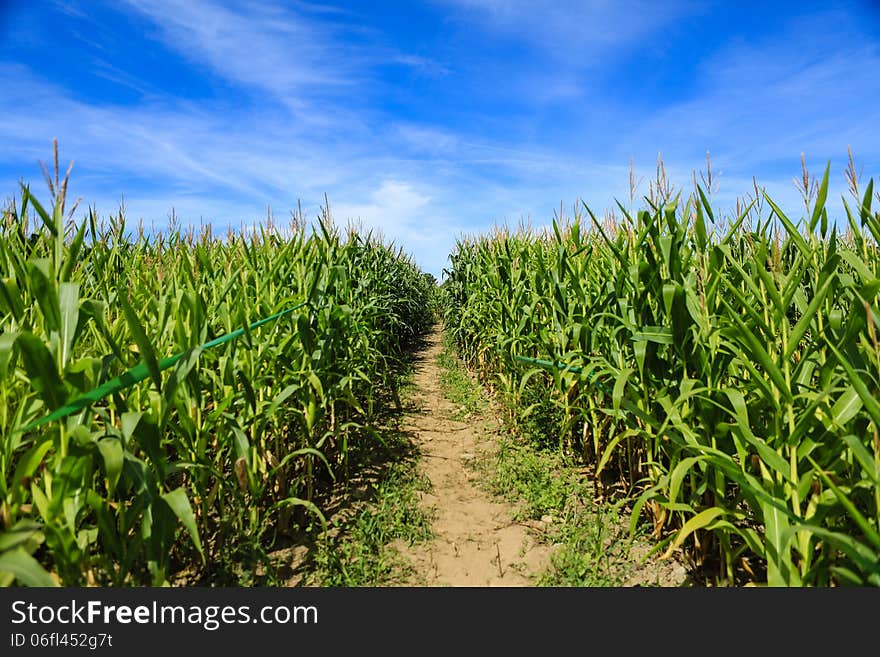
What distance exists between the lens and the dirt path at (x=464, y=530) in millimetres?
2391

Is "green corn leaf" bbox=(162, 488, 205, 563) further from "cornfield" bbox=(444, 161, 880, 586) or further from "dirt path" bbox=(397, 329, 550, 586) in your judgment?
"cornfield" bbox=(444, 161, 880, 586)

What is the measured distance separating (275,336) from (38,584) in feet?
5.97

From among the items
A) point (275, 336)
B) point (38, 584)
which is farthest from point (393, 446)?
point (38, 584)

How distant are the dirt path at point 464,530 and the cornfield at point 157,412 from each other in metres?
0.63

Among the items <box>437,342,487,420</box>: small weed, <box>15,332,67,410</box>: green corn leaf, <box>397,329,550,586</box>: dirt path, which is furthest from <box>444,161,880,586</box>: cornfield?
<box>15,332,67,410</box>: green corn leaf

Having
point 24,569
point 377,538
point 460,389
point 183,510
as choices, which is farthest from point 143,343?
point 460,389

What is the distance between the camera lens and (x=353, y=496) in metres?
3.12

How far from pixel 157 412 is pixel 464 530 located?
168cm

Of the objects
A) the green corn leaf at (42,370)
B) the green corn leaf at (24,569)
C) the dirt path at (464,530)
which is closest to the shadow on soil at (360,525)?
the dirt path at (464,530)

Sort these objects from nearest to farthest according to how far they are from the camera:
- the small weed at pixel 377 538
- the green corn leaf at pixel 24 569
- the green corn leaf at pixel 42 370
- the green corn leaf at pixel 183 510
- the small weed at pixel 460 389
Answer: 1. the green corn leaf at pixel 24 569
2. the green corn leaf at pixel 42 370
3. the green corn leaf at pixel 183 510
4. the small weed at pixel 377 538
5. the small weed at pixel 460 389

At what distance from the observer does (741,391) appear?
2.12 meters

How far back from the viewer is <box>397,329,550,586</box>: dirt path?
2391mm

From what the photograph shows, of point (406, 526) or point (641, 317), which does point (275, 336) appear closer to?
point (406, 526)

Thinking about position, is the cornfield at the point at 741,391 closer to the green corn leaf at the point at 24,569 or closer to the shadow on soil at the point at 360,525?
the shadow on soil at the point at 360,525
